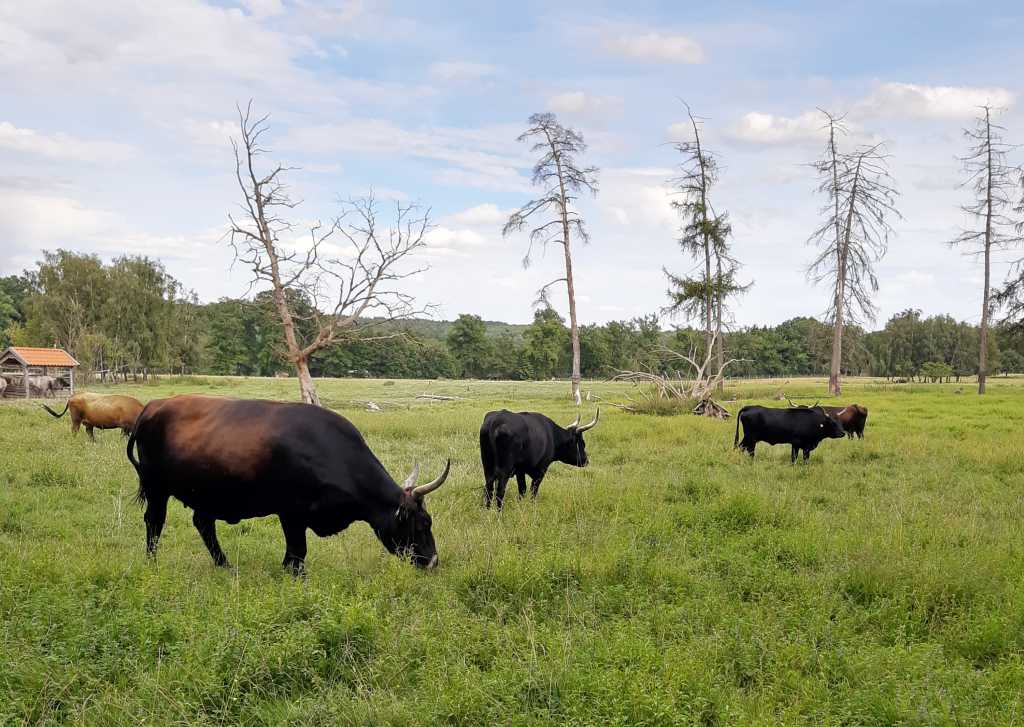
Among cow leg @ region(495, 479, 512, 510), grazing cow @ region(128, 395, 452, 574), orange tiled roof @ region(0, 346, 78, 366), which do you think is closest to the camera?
grazing cow @ region(128, 395, 452, 574)

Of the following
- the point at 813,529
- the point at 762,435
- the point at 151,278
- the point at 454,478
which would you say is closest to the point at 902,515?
the point at 813,529

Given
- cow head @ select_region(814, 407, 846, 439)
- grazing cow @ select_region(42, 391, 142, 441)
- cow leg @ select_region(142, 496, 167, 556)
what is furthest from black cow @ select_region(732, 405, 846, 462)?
grazing cow @ select_region(42, 391, 142, 441)

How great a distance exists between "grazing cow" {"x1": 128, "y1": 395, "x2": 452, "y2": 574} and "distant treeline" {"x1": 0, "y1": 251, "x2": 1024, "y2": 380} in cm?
2375

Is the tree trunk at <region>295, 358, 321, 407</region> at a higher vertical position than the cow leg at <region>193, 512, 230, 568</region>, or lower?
higher

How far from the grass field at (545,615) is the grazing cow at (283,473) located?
42 centimetres

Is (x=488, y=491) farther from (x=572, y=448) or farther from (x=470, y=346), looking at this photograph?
(x=470, y=346)

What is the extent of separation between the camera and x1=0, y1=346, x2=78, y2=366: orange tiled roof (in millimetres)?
33562

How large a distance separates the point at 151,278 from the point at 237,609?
207 feet

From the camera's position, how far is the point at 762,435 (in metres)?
13.3

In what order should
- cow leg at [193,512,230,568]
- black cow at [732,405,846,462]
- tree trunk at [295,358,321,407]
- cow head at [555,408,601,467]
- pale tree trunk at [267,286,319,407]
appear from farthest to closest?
tree trunk at [295,358,321,407], pale tree trunk at [267,286,319,407], black cow at [732,405,846,462], cow head at [555,408,601,467], cow leg at [193,512,230,568]

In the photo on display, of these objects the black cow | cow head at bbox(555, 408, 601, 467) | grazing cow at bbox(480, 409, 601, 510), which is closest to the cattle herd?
grazing cow at bbox(480, 409, 601, 510)

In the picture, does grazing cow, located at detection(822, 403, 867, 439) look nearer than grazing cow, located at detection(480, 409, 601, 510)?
No

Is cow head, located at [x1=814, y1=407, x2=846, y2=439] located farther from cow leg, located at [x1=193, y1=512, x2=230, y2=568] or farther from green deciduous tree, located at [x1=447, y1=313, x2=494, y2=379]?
green deciduous tree, located at [x1=447, y1=313, x2=494, y2=379]

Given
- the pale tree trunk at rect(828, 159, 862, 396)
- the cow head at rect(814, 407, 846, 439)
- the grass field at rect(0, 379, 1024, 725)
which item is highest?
the pale tree trunk at rect(828, 159, 862, 396)
